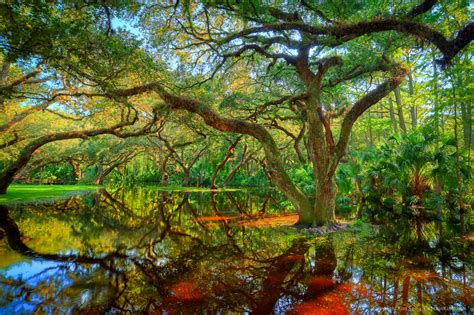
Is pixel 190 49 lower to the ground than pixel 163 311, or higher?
higher

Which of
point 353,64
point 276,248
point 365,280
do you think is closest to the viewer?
point 365,280

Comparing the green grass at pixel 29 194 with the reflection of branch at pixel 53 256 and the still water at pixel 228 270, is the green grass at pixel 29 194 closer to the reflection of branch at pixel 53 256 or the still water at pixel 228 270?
the still water at pixel 228 270

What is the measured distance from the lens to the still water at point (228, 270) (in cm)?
368

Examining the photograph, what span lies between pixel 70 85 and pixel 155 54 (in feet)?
14.7

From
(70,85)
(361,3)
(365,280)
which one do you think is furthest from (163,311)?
(70,85)

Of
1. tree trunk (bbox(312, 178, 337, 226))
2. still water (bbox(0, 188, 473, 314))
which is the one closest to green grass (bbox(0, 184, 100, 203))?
still water (bbox(0, 188, 473, 314))

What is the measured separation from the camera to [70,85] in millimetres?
12398

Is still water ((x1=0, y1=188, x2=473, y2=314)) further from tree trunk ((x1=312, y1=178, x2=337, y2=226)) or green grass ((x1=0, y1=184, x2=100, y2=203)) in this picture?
green grass ((x1=0, y1=184, x2=100, y2=203))

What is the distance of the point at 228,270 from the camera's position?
504cm

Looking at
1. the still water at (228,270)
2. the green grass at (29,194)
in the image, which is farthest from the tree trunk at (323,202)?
the green grass at (29,194)

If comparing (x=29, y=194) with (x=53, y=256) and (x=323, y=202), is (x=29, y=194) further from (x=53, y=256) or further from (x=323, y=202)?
(x=323, y=202)

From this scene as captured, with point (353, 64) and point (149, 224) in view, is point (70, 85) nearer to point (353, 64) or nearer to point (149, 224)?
point (149, 224)

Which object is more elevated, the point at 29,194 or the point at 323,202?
the point at 323,202

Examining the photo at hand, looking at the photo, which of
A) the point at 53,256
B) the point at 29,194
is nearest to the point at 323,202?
the point at 53,256
